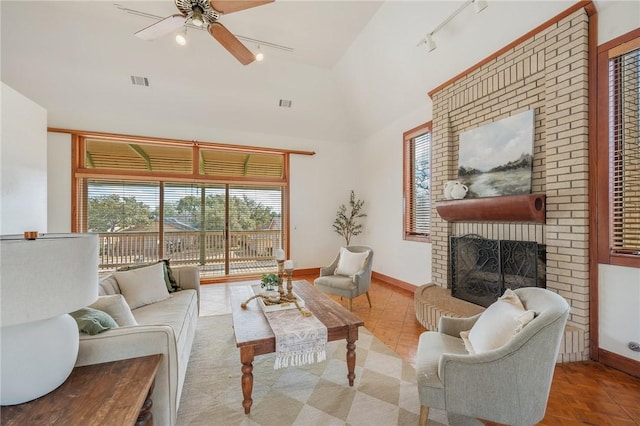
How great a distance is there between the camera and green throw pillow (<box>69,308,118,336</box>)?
140 centimetres

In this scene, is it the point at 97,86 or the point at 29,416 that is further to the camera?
the point at 97,86

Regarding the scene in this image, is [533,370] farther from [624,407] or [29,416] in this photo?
[29,416]

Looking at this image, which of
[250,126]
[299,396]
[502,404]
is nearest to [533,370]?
[502,404]

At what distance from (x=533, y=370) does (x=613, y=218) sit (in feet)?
6.12

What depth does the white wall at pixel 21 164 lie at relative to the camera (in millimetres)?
2873

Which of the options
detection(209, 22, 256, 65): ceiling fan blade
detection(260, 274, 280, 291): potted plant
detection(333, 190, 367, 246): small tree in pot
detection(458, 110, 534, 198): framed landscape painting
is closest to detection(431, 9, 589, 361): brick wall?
detection(458, 110, 534, 198): framed landscape painting

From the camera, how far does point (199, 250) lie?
5332mm

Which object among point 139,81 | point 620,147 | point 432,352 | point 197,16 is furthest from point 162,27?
point 620,147

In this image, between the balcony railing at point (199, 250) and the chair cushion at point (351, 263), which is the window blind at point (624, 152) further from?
the balcony railing at point (199, 250)

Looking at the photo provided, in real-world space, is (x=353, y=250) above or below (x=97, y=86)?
below

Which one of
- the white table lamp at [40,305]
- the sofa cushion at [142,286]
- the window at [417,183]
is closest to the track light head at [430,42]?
the window at [417,183]

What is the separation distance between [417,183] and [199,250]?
14.4 ft

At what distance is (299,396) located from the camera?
1972 millimetres

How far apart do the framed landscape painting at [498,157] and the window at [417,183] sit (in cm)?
92
